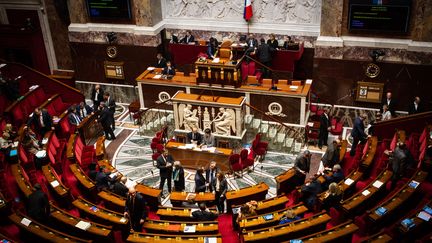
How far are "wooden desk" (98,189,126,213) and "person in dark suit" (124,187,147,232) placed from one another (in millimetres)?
789

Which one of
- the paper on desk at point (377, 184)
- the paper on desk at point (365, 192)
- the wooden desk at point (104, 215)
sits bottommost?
the wooden desk at point (104, 215)

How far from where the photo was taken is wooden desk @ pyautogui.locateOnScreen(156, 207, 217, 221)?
10.7m

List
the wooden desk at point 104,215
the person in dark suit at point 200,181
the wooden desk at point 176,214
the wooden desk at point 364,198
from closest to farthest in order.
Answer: the wooden desk at point 364,198, the wooden desk at point 104,215, the wooden desk at point 176,214, the person in dark suit at point 200,181

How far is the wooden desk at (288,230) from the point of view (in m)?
9.31

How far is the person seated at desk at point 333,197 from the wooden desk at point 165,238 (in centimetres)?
258

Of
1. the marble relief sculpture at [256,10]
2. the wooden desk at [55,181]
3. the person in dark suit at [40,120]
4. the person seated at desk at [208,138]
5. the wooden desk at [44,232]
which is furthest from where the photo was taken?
the marble relief sculpture at [256,10]

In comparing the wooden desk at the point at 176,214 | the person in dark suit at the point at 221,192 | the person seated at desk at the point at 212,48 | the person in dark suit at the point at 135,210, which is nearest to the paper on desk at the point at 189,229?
the wooden desk at the point at 176,214

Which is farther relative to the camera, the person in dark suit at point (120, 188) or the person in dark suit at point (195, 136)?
the person in dark suit at point (195, 136)

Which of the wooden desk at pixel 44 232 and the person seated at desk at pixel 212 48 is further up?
the person seated at desk at pixel 212 48

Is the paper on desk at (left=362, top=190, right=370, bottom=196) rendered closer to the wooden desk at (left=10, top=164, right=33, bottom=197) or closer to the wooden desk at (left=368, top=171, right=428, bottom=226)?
the wooden desk at (left=368, top=171, right=428, bottom=226)

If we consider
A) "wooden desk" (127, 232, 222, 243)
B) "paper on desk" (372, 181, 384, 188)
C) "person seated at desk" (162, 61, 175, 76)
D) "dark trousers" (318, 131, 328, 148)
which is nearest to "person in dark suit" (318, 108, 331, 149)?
"dark trousers" (318, 131, 328, 148)

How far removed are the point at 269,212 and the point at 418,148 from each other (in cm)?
475

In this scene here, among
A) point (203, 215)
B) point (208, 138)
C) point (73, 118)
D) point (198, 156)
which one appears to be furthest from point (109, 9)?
point (203, 215)

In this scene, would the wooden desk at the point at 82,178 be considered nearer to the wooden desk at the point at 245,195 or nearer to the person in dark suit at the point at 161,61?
the wooden desk at the point at 245,195
